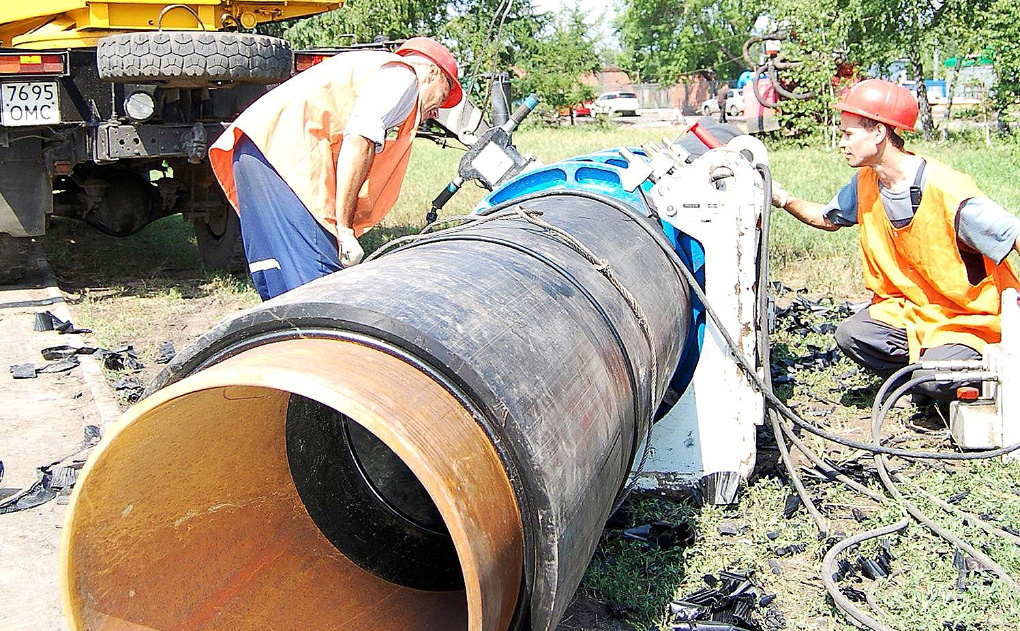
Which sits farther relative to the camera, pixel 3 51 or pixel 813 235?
pixel 813 235

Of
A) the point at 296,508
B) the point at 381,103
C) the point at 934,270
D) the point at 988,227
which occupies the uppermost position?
the point at 381,103

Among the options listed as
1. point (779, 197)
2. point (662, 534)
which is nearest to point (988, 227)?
point (779, 197)

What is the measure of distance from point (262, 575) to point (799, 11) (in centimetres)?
1909

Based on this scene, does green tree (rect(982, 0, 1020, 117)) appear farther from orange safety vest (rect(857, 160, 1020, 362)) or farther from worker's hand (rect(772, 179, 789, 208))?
worker's hand (rect(772, 179, 789, 208))

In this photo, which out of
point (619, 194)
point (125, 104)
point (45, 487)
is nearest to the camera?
point (45, 487)

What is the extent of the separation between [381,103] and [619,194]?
1.00 m

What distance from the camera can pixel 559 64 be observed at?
34.0m

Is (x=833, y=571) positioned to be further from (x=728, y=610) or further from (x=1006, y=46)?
(x=1006, y=46)

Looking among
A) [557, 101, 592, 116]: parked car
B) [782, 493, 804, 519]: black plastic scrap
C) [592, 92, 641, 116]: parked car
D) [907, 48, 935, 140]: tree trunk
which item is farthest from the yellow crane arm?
[592, 92, 641, 116]: parked car

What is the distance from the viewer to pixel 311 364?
72.6 inches

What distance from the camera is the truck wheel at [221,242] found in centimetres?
773

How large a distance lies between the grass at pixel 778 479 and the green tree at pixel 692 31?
3741 cm

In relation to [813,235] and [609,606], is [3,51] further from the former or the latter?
[813,235]

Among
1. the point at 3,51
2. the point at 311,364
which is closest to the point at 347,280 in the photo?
the point at 311,364
